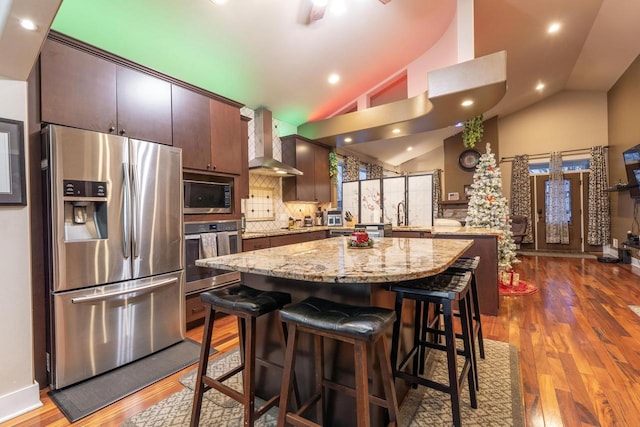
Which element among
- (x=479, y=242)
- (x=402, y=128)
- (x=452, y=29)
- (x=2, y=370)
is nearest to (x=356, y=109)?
(x=402, y=128)

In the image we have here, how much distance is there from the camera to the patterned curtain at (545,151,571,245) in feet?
23.3

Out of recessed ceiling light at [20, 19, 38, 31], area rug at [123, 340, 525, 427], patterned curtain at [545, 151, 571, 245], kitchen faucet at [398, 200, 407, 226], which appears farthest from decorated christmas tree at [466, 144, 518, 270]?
recessed ceiling light at [20, 19, 38, 31]

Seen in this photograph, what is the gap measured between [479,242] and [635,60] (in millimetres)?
5346

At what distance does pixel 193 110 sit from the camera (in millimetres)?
2865

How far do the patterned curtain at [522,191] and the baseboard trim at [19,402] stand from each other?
346 inches

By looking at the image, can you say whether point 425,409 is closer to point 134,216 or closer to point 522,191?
point 134,216

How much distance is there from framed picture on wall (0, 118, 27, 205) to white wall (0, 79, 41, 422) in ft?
0.10

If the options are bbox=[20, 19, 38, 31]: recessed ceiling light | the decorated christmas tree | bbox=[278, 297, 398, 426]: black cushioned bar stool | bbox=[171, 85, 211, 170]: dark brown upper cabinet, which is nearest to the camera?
bbox=[278, 297, 398, 426]: black cushioned bar stool

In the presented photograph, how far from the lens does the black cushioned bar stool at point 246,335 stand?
4.48ft

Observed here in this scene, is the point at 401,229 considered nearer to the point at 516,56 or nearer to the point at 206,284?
the point at 206,284

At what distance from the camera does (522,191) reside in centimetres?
740

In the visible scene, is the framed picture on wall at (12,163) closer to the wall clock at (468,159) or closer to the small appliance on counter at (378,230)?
the small appliance on counter at (378,230)

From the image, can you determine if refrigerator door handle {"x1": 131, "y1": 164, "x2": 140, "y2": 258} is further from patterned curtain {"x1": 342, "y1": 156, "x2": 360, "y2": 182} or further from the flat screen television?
the flat screen television

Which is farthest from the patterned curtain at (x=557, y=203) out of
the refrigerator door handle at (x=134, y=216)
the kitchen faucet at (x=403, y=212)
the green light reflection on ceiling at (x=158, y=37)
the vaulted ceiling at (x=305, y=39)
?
the refrigerator door handle at (x=134, y=216)
